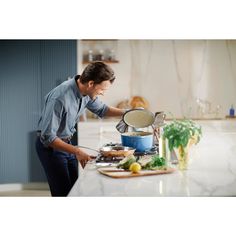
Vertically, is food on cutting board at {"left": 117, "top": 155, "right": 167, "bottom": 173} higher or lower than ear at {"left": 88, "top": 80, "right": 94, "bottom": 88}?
lower

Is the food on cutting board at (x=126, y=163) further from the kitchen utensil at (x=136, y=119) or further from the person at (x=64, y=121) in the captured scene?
the kitchen utensil at (x=136, y=119)

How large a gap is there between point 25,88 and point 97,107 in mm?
307

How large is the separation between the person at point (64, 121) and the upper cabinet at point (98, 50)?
7 centimetres

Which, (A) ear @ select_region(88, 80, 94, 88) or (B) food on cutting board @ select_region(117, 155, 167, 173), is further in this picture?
(A) ear @ select_region(88, 80, 94, 88)

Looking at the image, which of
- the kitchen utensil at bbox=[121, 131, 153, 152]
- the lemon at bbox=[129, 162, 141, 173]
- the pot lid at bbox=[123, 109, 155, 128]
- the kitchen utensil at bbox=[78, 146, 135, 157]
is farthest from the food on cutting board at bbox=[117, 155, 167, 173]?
the pot lid at bbox=[123, 109, 155, 128]

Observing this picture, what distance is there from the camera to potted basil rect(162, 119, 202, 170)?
1.86 m

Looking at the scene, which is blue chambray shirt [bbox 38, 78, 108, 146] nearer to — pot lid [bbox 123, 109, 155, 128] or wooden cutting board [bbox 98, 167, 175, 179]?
pot lid [bbox 123, 109, 155, 128]

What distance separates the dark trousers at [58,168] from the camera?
84.4 inches

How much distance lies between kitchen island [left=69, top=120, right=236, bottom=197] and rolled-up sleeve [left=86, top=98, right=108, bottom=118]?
0.24 feet

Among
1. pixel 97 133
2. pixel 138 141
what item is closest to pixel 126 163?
pixel 138 141
